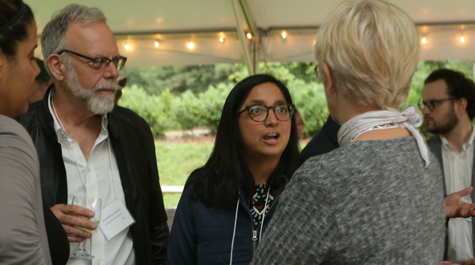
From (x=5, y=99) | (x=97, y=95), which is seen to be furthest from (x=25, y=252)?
(x=97, y=95)

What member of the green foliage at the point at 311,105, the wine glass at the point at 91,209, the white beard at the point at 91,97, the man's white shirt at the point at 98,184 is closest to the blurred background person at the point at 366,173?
the wine glass at the point at 91,209

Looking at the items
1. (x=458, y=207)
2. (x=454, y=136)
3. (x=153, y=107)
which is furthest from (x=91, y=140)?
(x=153, y=107)

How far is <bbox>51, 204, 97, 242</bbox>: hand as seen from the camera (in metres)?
1.41

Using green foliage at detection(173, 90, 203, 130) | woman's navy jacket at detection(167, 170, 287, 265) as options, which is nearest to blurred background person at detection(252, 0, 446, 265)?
woman's navy jacket at detection(167, 170, 287, 265)

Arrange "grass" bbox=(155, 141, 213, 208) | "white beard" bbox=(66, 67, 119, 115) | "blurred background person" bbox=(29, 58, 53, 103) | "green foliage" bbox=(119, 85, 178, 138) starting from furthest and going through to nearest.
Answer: "green foliage" bbox=(119, 85, 178, 138) < "grass" bbox=(155, 141, 213, 208) < "blurred background person" bbox=(29, 58, 53, 103) < "white beard" bbox=(66, 67, 119, 115)

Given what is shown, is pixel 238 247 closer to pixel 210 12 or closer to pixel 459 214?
pixel 459 214

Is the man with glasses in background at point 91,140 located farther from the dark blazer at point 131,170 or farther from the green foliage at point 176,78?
the green foliage at point 176,78

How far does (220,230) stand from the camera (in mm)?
1565

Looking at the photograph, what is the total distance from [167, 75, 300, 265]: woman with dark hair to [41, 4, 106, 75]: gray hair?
2.57ft

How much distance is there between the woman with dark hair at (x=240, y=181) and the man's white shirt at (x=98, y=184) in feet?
0.81

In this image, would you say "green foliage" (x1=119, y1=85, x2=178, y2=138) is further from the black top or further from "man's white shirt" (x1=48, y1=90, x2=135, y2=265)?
the black top

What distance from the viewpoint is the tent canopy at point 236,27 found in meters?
4.32

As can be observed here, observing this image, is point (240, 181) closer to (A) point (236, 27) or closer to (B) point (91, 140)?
(B) point (91, 140)

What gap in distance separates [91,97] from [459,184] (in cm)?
253
